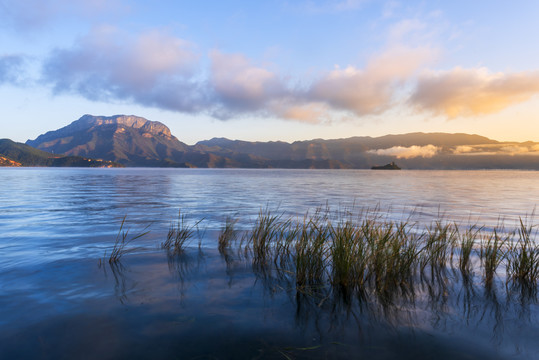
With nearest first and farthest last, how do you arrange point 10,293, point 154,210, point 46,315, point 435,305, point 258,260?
point 46,315
point 435,305
point 10,293
point 258,260
point 154,210

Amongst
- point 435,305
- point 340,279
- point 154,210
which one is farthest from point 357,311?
point 154,210

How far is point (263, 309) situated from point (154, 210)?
59.2 feet

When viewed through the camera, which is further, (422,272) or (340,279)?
(422,272)

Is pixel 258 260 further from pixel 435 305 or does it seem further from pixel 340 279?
pixel 435 305

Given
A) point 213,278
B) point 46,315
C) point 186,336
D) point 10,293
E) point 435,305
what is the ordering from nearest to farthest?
point 186,336, point 46,315, point 435,305, point 10,293, point 213,278

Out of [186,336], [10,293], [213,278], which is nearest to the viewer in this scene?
[186,336]

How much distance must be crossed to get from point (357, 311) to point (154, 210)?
19110 mm

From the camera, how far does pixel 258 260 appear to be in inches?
383

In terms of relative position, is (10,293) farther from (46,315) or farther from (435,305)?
(435,305)

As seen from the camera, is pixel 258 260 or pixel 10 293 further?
pixel 258 260

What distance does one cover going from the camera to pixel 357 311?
608 centimetres

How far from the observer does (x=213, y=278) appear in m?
8.18

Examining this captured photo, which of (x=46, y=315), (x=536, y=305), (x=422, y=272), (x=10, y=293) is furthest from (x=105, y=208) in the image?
(x=536, y=305)

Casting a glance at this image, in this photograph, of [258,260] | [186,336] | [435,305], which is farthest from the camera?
[258,260]
